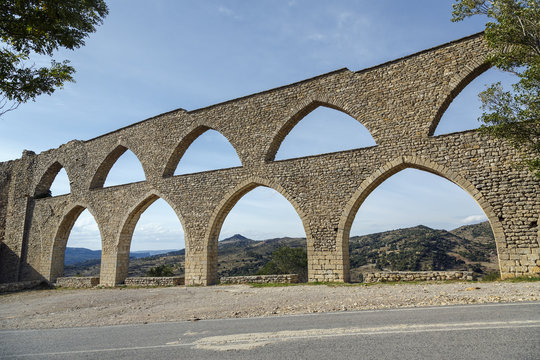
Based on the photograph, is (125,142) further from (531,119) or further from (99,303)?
(531,119)

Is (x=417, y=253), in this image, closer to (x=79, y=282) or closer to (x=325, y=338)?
(x=79, y=282)

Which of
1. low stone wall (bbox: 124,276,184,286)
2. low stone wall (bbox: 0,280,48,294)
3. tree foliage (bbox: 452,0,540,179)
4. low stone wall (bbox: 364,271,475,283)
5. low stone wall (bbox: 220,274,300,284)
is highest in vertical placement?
tree foliage (bbox: 452,0,540,179)

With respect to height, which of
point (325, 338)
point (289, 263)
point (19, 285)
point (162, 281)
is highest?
point (325, 338)

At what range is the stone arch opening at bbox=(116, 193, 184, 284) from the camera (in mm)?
16453

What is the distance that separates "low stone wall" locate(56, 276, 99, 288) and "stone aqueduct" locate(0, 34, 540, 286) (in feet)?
1.70

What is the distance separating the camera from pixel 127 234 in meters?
16.9

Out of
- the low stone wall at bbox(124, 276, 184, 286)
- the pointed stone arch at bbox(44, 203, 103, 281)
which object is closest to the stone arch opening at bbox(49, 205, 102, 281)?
the pointed stone arch at bbox(44, 203, 103, 281)

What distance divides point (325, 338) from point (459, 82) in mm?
9601

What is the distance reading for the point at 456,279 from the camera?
9.67m

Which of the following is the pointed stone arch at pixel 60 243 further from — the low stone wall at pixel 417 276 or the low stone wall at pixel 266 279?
the low stone wall at pixel 417 276

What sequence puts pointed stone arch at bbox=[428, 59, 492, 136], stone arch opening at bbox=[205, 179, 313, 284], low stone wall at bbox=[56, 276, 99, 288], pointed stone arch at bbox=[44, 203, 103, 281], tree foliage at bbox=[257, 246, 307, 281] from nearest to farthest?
pointed stone arch at bbox=[428, 59, 492, 136] → stone arch opening at bbox=[205, 179, 313, 284] → low stone wall at bbox=[56, 276, 99, 288] → pointed stone arch at bbox=[44, 203, 103, 281] → tree foliage at bbox=[257, 246, 307, 281]

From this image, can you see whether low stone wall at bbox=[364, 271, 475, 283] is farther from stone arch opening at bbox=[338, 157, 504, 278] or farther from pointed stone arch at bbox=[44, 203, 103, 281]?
pointed stone arch at bbox=[44, 203, 103, 281]

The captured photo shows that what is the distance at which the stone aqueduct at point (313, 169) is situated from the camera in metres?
9.81

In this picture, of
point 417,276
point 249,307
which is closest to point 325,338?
point 249,307
